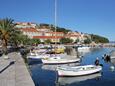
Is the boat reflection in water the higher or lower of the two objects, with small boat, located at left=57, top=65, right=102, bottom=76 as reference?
lower

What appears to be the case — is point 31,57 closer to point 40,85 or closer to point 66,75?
point 66,75

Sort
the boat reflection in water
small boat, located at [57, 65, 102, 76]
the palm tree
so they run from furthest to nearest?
the palm tree
small boat, located at [57, 65, 102, 76]
the boat reflection in water

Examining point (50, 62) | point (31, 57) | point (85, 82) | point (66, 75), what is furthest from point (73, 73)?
point (31, 57)

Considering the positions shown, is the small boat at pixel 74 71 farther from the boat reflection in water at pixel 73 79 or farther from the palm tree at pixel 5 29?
the palm tree at pixel 5 29

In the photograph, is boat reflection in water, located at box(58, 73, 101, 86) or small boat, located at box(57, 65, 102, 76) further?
small boat, located at box(57, 65, 102, 76)

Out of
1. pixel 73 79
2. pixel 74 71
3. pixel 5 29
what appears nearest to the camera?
pixel 73 79

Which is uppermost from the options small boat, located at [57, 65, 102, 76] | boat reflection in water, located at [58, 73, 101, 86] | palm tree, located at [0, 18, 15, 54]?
palm tree, located at [0, 18, 15, 54]

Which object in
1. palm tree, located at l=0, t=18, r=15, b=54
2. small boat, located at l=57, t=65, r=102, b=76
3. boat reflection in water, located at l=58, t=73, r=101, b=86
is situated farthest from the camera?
palm tree, located at l=0, t=18, r=15, b=54

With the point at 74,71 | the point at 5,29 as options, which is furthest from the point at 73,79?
the point at 5,29

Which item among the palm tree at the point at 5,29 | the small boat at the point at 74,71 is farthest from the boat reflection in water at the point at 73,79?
the palm tree at the point at 5,29

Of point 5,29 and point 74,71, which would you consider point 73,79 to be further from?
point 5,29

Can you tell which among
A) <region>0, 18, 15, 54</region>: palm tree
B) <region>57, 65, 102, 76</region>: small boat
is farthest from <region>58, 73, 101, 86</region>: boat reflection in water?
<region>0, 18, 15, 54</region>: palm tree

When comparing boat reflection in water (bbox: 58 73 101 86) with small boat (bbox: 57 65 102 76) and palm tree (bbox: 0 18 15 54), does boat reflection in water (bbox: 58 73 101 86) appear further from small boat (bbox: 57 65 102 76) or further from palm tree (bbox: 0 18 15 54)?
palm tree (bbox: 0 18 15 54)

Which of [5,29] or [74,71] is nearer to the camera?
[74,71]
